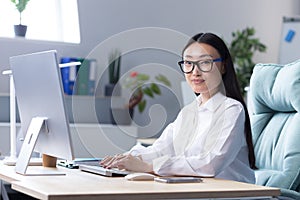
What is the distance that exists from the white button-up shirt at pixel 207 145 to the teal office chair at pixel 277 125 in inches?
11.7

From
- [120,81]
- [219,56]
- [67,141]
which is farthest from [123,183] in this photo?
[120,81]

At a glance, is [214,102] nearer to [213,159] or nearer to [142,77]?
[213,159]

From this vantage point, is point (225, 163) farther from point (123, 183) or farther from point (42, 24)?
point (42, 24)

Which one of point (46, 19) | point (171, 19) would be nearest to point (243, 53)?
point (171, 19)

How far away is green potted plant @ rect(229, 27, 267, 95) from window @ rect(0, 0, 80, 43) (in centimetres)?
136

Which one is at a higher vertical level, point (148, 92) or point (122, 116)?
point (148, 92)

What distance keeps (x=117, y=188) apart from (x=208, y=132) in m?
0.64

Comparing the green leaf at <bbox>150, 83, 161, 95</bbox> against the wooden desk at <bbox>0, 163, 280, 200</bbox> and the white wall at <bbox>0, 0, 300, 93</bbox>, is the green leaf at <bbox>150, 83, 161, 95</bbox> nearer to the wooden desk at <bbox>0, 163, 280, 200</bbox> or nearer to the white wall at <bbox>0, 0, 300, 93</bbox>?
the white wall at <bbox>0, 0, 300, 93</bbox>

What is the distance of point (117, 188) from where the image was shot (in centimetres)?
189

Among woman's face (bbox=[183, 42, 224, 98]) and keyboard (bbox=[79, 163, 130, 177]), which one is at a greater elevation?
woman's face (bbox=[183, 42, 224, 98])

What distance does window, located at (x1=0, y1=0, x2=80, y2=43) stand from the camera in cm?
479

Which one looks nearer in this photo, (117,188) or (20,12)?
(117,188)

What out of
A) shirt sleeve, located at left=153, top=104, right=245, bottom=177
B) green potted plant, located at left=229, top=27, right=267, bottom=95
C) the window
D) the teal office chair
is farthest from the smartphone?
green potted plant, located at left=229, top=27, right=267, bottom=95

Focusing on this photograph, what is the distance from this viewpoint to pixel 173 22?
17.1ft
